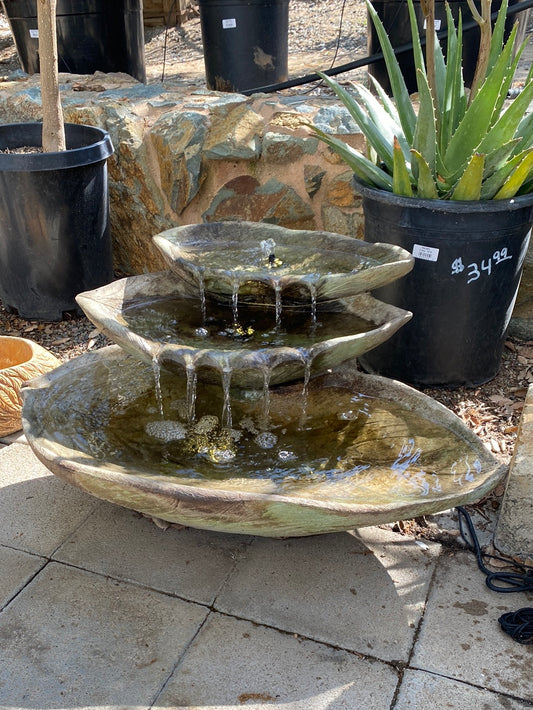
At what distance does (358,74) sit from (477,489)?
7.11m

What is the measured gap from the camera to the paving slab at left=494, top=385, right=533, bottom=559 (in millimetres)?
2340

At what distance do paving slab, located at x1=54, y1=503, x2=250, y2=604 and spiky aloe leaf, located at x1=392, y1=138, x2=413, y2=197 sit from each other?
1.62 metres

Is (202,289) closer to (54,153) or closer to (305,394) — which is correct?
(305,394)

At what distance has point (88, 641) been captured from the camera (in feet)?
6.91

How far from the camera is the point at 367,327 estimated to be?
2545 mm

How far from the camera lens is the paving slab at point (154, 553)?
2332 millimetres

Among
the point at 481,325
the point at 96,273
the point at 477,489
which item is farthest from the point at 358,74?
the point at 477,489

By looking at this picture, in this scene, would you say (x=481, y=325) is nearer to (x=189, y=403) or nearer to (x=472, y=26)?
(x=189, y=403)

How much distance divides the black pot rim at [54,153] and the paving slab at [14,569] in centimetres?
213

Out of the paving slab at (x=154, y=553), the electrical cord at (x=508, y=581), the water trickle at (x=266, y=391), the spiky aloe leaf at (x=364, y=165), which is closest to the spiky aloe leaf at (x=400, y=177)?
the spiky aloe leaf at (x=364, y=165)

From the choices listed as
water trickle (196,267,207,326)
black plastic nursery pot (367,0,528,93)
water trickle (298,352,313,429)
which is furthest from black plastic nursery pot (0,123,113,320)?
black plastic nursery pot (367,0,528,93)

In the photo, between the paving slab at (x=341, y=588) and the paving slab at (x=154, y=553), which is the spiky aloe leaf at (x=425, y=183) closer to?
the paving slab at (x=341, y=588)

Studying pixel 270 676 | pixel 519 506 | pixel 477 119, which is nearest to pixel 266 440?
pixel 270 676

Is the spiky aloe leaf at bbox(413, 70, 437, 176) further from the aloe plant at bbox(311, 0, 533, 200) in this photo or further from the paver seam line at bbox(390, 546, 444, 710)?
the paver seam line at bbox(390, 546, 444, 710)
